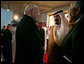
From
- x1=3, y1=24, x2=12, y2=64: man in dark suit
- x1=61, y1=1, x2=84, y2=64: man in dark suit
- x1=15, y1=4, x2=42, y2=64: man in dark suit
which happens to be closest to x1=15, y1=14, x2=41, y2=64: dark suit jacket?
x1=15, y1=4, x2=42, y2=64: man in dark suit

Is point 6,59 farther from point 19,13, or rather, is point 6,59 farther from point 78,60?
point 19,13

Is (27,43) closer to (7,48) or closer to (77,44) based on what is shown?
(77,44)

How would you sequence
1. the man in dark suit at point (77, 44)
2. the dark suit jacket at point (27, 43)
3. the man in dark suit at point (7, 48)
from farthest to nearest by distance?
the man in dark suit at point (7, 48)
the dark suit jacket at point (27, 43)
the man in dark suit at point (77, 44)

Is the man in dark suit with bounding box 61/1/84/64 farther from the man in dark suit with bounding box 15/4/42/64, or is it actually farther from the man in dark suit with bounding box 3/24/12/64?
the man in dark suit with bounding box 3/24/12/64

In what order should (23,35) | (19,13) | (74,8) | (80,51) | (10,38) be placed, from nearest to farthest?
(80,51)
(74,8)
(23,35)
(10,38)
(19,13)

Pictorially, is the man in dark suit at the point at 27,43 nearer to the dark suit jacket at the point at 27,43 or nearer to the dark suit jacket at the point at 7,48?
the dark suit jacket at the point at 27,43

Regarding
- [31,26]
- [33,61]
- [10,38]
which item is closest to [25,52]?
[33,61]

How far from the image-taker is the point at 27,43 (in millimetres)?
1530

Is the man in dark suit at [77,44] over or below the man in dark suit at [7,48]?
over

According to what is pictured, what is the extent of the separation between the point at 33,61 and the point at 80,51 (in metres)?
0.80

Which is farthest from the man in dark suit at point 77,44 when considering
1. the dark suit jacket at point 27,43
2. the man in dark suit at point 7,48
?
the man in dark suit at point 7,48

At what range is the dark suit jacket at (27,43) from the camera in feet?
5.03

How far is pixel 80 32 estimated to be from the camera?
967mm

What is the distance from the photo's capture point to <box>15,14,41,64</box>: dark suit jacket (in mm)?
1532
